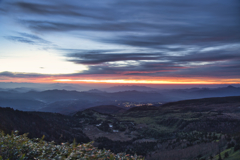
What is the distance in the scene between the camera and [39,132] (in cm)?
2767

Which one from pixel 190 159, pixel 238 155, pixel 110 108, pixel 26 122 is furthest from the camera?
pixel 110 108

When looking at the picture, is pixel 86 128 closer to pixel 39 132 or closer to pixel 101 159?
pixel 39 132

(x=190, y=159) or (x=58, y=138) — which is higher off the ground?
(x=190, y=159)

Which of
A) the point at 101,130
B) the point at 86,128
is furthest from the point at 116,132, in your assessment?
the point at 86,128

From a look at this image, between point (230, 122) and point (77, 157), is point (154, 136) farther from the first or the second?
point (77, 157)

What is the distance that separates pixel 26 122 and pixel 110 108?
13149 cm

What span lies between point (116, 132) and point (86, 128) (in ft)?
32.6

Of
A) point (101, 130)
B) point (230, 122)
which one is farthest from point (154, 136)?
point (230, 122)

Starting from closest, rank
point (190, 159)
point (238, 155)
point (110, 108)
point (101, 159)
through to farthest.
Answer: point (101, 159) < point (238, 155) < point (190, 159) < point (110, 108)

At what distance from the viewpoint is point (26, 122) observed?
97.7 feet

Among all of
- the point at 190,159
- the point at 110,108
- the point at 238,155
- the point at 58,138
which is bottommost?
the point at 110,108

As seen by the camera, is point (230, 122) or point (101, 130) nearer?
point (230, 122)

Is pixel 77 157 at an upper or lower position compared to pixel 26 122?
upper

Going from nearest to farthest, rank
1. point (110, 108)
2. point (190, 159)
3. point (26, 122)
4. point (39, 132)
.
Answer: point (190, 159) < point (39, 132) < point (26, 122) < point (110, 108)
